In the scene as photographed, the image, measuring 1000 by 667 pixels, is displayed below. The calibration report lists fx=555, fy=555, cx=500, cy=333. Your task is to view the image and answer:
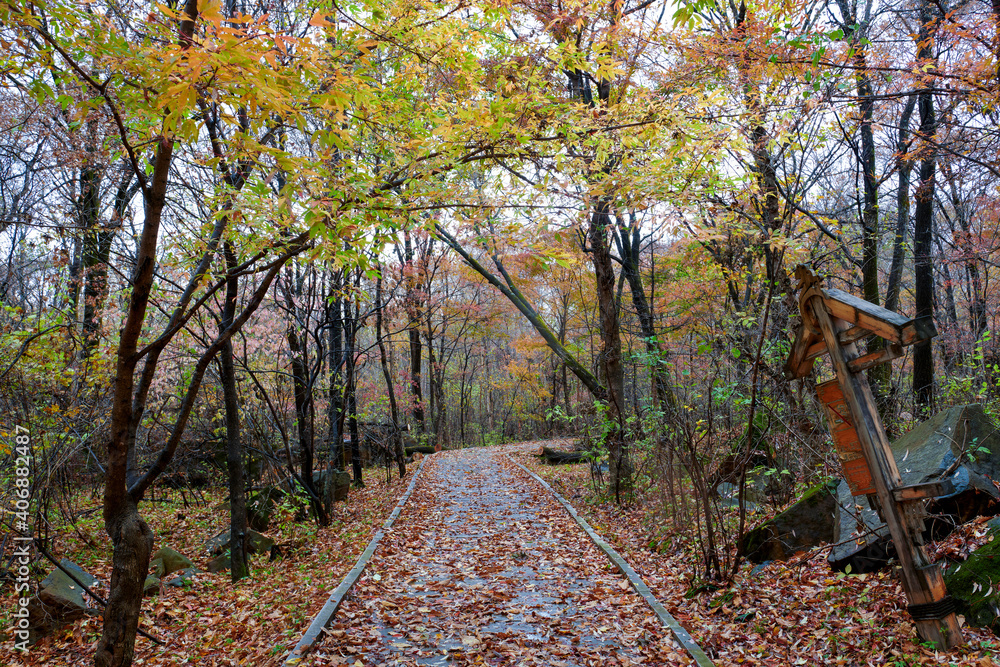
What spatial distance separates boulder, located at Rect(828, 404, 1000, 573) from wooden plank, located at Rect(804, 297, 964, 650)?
2.67 feet

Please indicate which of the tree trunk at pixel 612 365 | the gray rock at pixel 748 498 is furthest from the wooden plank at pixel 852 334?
the tree trunk at pixel 612 365

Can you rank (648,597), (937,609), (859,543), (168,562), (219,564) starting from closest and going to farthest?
(937,609), (859,543), (648,597), (168,562), (219,564)

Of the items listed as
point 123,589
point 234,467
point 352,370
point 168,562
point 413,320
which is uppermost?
point 413,320

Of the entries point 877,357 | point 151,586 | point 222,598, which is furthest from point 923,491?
point 151,586

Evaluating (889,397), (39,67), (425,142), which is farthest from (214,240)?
(889,397)

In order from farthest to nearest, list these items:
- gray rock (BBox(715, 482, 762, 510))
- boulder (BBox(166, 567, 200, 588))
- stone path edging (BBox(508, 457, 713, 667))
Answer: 1. gray rock (BBox(715, 482, 762, 510))
2. boulder (BBox(166, 567, 200, 588))
3. stone path edging (BBox(508, 457, 713, 667))

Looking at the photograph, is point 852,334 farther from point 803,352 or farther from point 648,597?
point 648,597

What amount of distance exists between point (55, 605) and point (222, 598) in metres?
1.64

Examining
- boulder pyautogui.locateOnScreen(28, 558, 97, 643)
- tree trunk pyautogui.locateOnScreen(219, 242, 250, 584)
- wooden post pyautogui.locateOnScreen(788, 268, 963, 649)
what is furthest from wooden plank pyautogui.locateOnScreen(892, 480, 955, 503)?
boulder pyautogui.locateOnScreen(28, 558, 97, 643)

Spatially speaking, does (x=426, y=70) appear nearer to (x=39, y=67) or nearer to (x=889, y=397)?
(x=39, y=67)

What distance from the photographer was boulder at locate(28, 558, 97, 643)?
584 cm

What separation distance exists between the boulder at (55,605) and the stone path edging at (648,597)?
5.92m

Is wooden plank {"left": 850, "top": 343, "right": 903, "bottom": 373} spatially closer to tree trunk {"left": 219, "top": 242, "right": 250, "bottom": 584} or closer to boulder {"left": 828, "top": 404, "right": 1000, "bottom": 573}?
boulder {"left": 828, "top": 404, "right": 1000, "bottom": 573}

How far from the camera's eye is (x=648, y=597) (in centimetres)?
549
